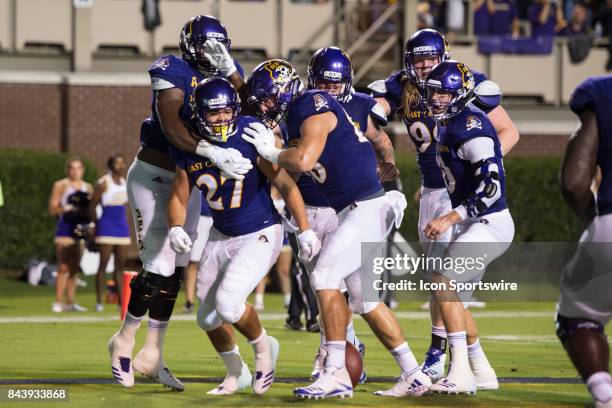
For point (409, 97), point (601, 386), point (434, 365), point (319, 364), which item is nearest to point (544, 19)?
point (409, 97)

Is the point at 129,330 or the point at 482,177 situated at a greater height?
the point at 482,177

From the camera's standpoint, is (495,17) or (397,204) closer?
(397,204)

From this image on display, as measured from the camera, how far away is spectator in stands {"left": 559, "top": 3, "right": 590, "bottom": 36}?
81.5ft

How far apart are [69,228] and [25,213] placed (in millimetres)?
3284

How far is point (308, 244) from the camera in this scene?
27.1 ft

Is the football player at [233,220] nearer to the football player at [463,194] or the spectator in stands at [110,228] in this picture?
the football player at [463,194]

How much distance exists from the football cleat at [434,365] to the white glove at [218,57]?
2356 mm

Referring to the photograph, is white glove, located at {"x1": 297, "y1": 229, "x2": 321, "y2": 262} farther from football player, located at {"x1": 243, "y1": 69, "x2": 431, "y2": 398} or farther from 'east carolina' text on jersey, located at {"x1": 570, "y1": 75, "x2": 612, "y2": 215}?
'east carolina' text on jersey, located at {"x1": 570, "y1": 75, "x2": 612, "y2": 215}

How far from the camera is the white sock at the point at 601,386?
22.3 ft

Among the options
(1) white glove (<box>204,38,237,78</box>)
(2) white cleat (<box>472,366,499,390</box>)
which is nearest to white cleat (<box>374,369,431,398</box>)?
(2) white cleat (<box>472,366,499,390</box>)

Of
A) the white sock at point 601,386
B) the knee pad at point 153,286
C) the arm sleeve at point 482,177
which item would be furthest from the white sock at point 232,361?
the white sock at point 601,386

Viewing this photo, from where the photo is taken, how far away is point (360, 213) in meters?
8.56

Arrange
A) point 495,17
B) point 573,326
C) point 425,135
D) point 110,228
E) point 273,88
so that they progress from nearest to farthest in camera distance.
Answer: point 573,326 → point 273,88 → point 425,135 → point 110,228 → point 495,17

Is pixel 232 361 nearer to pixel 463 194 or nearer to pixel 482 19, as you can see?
pixel 463 194
